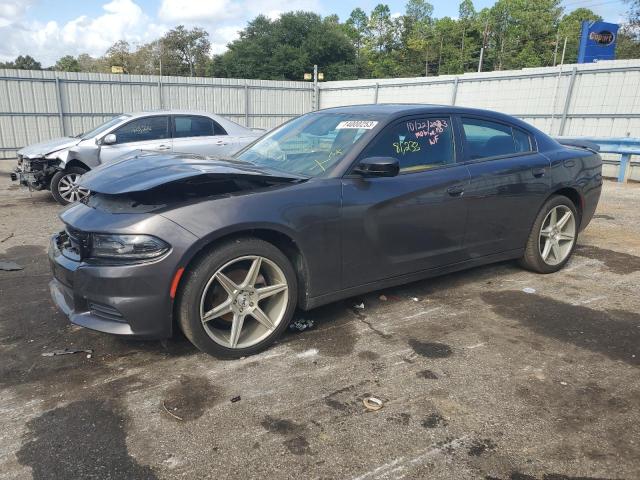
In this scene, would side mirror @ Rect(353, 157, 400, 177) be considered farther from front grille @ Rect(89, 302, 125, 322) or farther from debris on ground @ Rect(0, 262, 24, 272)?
debris on ground @ Rect(0, 262, 24, 272)

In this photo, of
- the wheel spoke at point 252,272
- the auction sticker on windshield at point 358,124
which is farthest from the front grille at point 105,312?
the auction sticker on windshield at point 358,124

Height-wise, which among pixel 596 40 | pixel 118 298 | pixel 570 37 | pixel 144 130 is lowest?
pixel 118 298

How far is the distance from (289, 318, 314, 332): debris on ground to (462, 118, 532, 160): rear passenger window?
6.33 feet

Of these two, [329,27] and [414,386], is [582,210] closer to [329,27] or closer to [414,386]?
[414,386]

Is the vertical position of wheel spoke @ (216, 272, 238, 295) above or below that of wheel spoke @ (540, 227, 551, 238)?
above

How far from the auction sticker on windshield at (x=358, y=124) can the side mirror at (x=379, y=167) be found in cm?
41

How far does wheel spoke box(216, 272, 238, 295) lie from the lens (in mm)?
3023

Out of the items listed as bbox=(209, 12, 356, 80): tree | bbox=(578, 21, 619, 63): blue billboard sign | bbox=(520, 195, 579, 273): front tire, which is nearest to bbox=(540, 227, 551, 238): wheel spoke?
bbox=(520, 195, 579, 273): front tire

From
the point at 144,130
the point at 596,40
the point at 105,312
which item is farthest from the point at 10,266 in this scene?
the point at 596,40

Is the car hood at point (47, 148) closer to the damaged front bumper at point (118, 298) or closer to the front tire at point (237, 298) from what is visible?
the damaged front bumper at point (118, 298)

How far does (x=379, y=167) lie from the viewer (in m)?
3.30

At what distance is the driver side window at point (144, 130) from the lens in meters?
8.53

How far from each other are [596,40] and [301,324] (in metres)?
16.4

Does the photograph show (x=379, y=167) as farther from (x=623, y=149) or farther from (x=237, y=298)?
(x=623, y=149)
